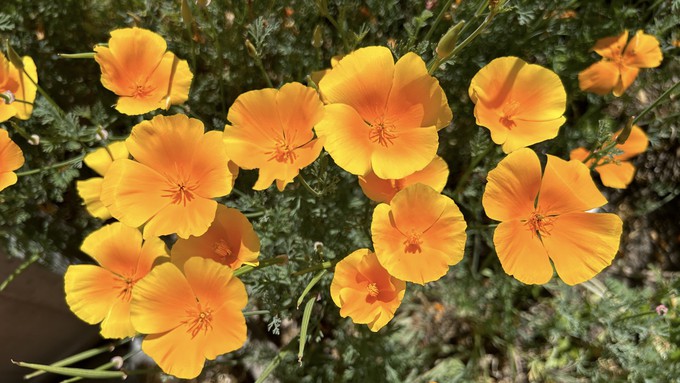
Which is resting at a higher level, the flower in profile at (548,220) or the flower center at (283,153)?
the flower center at (283,153)

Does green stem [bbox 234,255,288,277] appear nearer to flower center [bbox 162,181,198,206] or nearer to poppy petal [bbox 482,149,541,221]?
flower center [bbox 162,181,198,206]

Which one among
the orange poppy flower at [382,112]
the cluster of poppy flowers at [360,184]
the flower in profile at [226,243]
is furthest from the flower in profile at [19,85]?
the orange poppy flower at [382,112]

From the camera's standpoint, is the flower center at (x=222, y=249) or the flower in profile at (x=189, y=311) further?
the flower center at (x=222, y=249)

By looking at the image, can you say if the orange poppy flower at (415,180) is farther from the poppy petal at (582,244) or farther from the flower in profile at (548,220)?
the poppy petal at (582,244)

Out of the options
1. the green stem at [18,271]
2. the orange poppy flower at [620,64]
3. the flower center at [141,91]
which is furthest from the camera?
the orange poppy flower at [620,64]

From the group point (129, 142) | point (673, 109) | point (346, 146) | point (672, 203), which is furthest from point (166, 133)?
point (672, 203)

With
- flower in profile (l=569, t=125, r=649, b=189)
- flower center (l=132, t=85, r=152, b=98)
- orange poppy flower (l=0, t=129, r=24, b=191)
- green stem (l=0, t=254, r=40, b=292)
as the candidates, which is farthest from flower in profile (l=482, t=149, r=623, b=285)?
green stem (l=0, t=254, r=40, b=292)

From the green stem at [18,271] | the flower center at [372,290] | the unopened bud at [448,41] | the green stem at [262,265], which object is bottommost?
the flower center at [372,290]

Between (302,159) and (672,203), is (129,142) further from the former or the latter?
(672,203)
